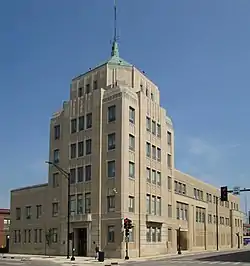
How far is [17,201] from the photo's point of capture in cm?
8256

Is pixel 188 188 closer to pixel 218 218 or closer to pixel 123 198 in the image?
pixel 218 218

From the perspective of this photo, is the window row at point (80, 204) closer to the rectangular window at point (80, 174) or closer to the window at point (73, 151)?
the rectangular window at point (80, 174)

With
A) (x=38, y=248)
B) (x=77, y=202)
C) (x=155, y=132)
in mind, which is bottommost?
(x=38, y=248)

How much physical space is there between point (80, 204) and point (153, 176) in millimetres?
10900

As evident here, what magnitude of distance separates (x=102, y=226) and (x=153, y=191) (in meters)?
9.69

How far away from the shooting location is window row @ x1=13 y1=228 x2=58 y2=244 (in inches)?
2869

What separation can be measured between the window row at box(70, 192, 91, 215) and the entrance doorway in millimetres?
2523

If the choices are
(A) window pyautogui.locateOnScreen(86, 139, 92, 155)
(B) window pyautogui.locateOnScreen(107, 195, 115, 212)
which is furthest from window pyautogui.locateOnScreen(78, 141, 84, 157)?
(B) window pyautogui.locateOnScreen(107, 195, 115, 212)

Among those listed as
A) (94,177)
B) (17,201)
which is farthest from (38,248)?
(94,177)

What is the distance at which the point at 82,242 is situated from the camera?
224ft

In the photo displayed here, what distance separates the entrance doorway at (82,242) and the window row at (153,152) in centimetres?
1340

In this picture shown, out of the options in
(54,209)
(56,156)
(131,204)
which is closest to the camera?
(131,204)

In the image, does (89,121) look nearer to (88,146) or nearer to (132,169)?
(88,146)

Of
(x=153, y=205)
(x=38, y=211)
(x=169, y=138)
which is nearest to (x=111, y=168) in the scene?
(x=153, y=205)
